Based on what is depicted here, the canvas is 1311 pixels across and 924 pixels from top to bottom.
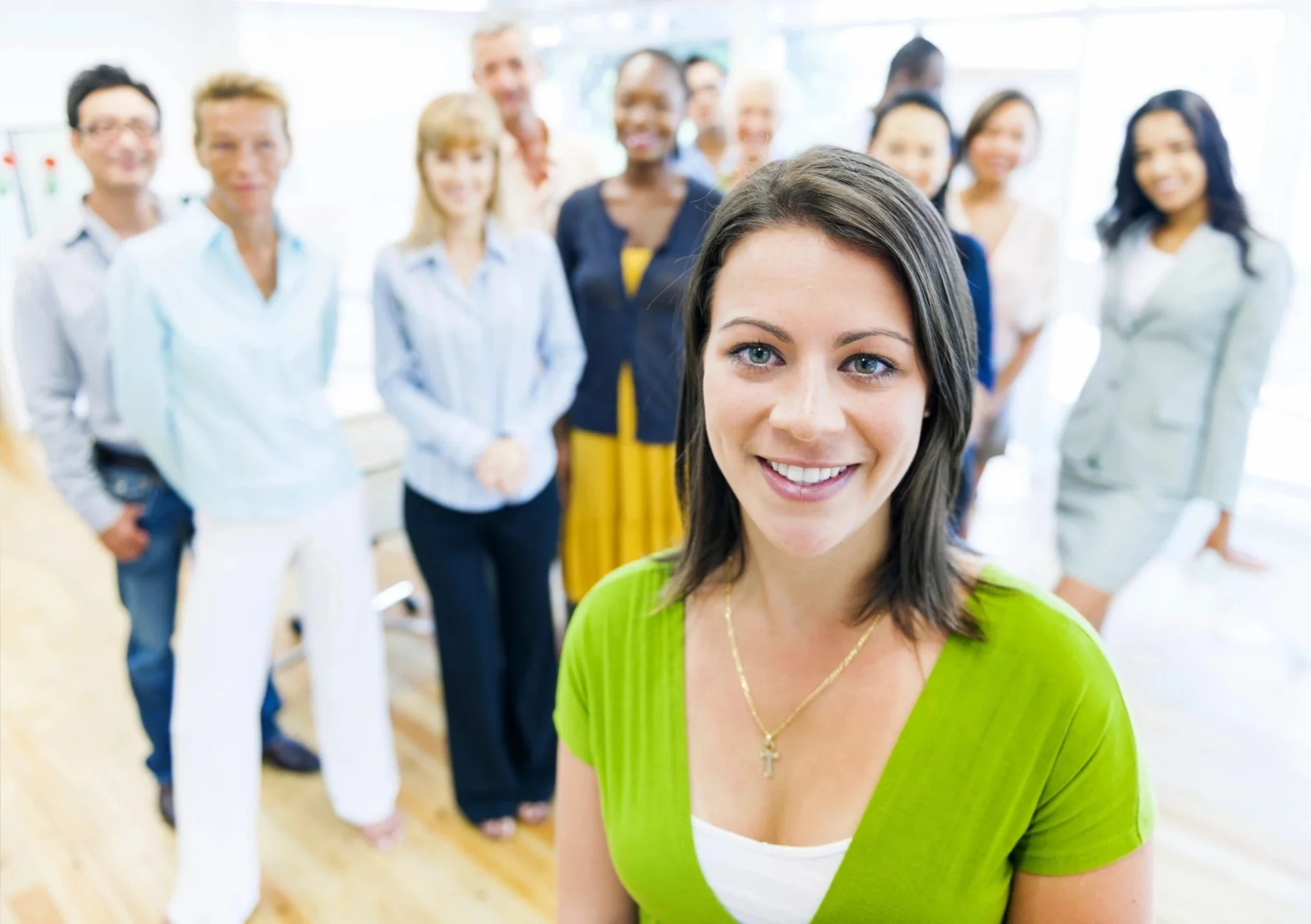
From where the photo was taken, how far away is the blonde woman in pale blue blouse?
83.4 inches

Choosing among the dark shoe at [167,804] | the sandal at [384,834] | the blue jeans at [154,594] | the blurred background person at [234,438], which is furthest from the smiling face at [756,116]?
the dark shoe at [167,804]

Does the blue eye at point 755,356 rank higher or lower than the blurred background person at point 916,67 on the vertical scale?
lower

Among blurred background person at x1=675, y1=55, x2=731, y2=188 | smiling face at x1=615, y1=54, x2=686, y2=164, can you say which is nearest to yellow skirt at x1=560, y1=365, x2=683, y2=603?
smiling face at x1=615, y1=54, x2=686, y2=164

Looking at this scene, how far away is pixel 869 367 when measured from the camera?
3.04ft

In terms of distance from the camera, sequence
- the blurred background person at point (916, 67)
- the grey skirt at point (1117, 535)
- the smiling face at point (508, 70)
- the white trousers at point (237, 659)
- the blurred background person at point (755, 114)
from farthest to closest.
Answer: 1. the blurred background person at point (755, 114)
2. the smiling face at point (508, 70)
3. the blurred background person at point (916, 67)
4. the grey skirt at point (1117, 535)
5. the white trousers at point (237, 659)

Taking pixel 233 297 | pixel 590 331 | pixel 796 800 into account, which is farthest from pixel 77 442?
pixel 796 800

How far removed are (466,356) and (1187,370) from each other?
1760 millimetres

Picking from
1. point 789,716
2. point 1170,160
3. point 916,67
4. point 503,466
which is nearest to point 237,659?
point 503,466

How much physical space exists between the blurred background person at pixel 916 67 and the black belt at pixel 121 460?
6.74 feet

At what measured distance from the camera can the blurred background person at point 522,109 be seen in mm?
2875

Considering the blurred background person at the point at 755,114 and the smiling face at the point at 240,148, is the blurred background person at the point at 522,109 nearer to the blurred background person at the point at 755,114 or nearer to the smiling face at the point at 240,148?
the blurred background person at the point at 755,114

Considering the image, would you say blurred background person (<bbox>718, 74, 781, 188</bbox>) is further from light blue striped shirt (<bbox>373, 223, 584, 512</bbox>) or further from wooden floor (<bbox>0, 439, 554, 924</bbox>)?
wooden floor (<bbox>0, 439, 554, 924</bbox>)

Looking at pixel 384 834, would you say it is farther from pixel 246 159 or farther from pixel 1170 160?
pixel 1170 160

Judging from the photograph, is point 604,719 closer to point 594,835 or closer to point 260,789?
point 594,835
